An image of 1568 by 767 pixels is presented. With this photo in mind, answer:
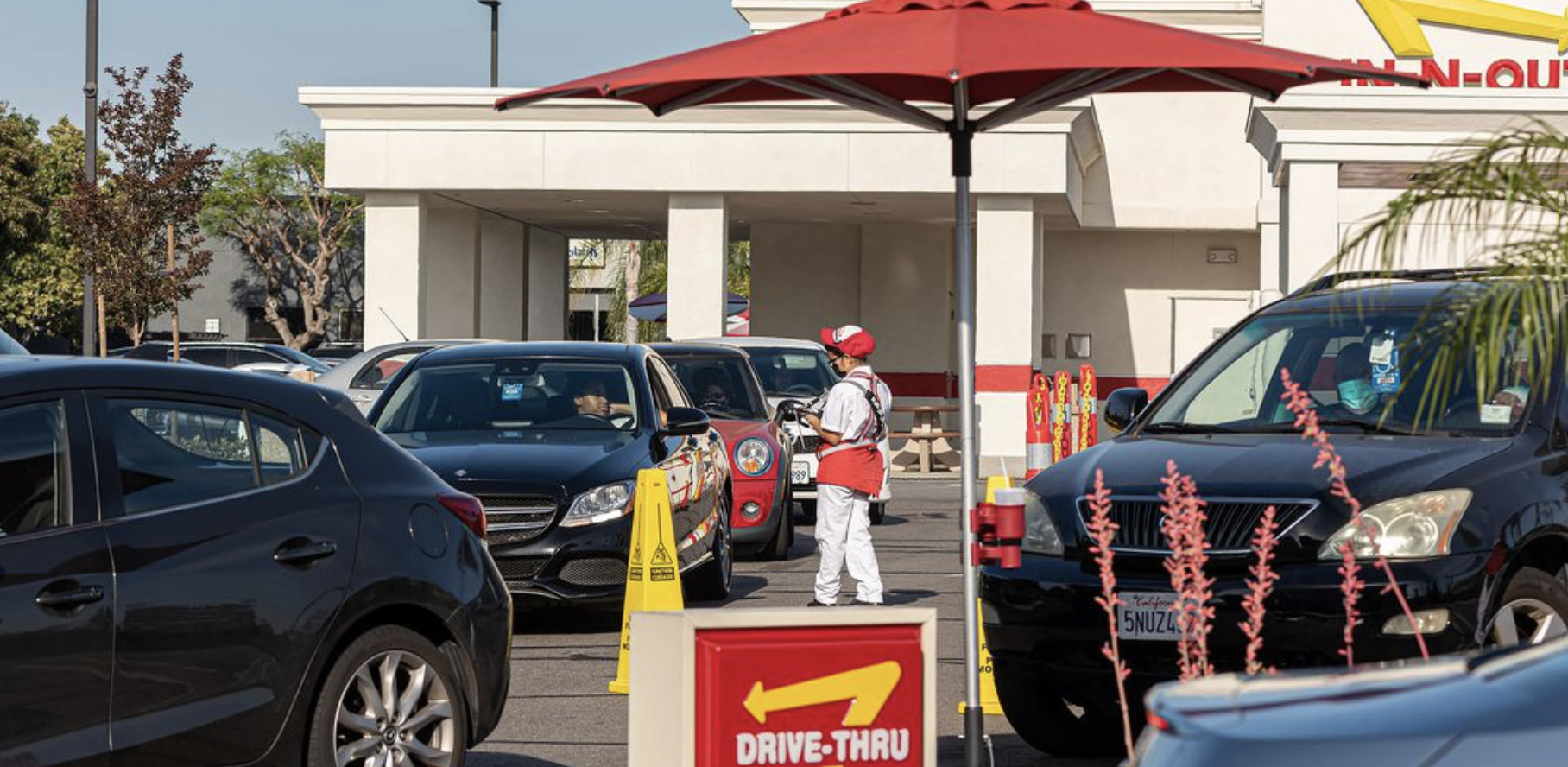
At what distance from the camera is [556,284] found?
40875 mm

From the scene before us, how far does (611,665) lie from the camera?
36.7 ft

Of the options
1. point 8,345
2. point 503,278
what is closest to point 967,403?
point 8,345

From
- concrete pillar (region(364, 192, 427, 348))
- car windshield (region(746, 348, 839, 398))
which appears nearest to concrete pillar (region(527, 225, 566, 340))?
concrete pillar (region(364, 192, 427, 348))

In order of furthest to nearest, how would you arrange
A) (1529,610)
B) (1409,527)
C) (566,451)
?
(566,451) < (1529,610) < (1409,527)

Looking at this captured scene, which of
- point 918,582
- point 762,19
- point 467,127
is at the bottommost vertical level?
point 918,582

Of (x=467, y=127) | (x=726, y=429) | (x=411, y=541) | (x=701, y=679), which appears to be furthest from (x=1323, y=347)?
(x=467, y=127)

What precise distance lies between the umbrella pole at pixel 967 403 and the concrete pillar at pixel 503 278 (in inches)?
1120

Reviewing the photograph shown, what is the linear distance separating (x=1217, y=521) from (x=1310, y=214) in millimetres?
19863

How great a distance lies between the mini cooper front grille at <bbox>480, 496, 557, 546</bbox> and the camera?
12.0 m

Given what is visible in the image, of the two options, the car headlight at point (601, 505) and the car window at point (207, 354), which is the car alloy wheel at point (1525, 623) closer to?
the car headlight at point (601, 505)

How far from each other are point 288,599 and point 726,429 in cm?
1006

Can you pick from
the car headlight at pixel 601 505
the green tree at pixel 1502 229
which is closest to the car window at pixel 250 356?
the car headlight at pixel 601 505

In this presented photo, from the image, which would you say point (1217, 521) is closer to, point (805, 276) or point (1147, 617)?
point (1147, 617)

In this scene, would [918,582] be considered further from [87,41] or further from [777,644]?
[87,41]
